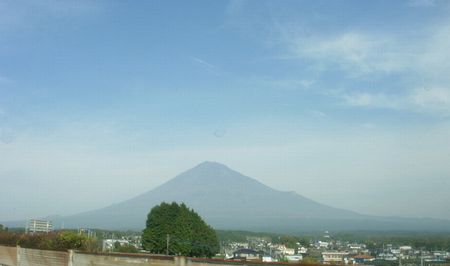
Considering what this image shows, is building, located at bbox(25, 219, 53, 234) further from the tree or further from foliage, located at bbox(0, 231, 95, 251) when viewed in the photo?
foliage, located at bbox(0, 231, 95, 251)

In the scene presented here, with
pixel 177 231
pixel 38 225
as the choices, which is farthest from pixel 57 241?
pixel 38 225

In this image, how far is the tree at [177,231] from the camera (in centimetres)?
6059

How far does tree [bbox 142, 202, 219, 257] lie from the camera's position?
199 ft

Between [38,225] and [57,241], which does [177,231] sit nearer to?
[38,225]

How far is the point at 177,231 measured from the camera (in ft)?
208

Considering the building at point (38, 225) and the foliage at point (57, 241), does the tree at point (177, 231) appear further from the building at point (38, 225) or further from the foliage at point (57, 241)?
the foliage at point (57, 241)

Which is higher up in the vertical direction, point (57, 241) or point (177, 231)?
point (57, 241)

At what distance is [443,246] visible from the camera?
24.8 m

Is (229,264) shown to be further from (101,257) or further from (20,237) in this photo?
(20,237)

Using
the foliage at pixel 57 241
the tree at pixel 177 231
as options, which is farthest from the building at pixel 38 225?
the foliage at pixel 57 241

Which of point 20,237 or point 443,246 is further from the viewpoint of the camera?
point 20,237

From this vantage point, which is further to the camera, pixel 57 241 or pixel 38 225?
pixel 38 225

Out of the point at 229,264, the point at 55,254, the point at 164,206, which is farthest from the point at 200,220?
the point at 229,264

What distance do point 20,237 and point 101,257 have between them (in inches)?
750
